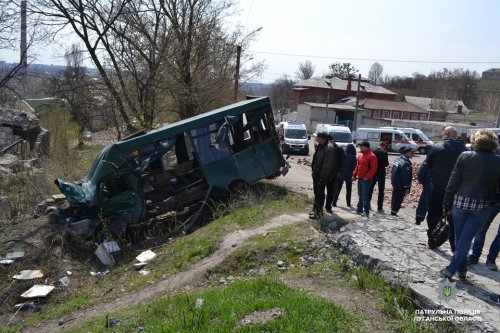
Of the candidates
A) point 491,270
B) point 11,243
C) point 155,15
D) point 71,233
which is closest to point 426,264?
point 491,270

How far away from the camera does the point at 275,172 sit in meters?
11.6

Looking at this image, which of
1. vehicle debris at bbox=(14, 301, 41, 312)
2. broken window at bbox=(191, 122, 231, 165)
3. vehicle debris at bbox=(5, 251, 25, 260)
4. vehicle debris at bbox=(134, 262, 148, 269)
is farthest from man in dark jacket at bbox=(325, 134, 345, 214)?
vehicle debris at bbox=(5, 251, 25, 260)

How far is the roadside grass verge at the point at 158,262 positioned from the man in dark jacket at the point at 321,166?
87cm

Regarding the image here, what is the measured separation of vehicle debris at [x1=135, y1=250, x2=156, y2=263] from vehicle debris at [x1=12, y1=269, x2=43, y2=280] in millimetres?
1724

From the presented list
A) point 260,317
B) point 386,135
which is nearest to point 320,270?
point 260,317

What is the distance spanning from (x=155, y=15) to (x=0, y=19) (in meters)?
11.5

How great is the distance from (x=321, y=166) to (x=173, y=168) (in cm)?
385

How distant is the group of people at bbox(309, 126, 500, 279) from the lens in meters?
4.60

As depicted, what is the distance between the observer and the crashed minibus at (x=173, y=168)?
29.6ft

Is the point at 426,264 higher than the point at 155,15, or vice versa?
the point at 155,15

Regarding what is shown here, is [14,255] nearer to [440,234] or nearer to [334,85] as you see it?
[440,234]

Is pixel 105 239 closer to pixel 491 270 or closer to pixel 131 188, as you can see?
pixel 131 188

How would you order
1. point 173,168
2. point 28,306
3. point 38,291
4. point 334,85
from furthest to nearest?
point 334,85, point 173,168, point 38,291, point 28,306

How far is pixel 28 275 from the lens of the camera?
295 inches
